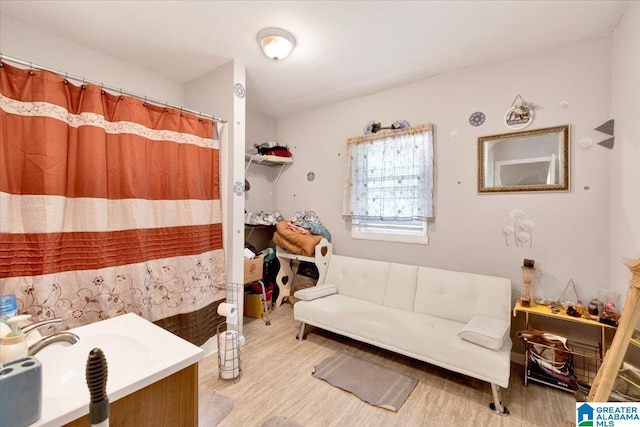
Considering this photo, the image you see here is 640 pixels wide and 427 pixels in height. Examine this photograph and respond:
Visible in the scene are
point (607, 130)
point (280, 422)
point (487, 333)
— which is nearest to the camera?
point (280, 422)

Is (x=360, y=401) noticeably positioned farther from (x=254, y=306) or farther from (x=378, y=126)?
(x=378, y=126)

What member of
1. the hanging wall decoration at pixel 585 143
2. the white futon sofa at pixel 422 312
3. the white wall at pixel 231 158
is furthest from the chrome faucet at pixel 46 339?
the hanging wall decoration at pixel 585 143

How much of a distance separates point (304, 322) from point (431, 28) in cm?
270

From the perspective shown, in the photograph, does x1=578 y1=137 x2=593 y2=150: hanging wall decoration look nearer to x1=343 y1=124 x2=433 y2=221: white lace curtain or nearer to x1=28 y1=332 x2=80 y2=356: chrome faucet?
x1=343 y1=124 x2=433 y2=221: white lace curtain

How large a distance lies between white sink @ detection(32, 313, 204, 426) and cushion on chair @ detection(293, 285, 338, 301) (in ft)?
5.38

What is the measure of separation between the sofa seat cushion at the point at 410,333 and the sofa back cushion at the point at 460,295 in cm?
10

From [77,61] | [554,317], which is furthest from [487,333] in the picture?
[77,61]

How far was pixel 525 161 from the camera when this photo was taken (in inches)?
90.5

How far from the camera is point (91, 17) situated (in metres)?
1.97

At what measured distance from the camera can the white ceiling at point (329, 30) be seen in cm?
182

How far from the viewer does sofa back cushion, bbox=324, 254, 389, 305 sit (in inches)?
111

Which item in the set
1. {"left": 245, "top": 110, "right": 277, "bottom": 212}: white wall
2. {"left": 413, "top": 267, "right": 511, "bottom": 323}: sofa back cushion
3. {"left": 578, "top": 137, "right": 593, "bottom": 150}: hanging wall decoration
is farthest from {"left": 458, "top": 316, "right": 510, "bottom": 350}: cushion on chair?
{"left": 245, "top": 110, "right": 277, "bottom": 212}: white wall

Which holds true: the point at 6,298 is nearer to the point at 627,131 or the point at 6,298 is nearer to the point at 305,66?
the point at 305,66

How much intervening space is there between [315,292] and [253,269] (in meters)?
0.76
